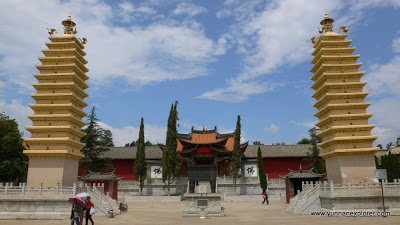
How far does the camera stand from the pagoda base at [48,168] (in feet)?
73.4

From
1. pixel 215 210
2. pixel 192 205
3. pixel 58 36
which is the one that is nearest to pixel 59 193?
pixel 192 205

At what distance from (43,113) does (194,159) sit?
2386 cm

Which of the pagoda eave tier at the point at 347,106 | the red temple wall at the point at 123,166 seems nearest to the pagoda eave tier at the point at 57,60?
the pagoda eave tier at the point at 347,106

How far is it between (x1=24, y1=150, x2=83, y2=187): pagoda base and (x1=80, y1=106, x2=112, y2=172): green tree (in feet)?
56.7

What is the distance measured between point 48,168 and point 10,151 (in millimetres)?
13619

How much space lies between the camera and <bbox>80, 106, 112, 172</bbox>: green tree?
40.5 m

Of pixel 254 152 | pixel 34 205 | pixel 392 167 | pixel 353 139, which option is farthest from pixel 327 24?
pixel 34 205

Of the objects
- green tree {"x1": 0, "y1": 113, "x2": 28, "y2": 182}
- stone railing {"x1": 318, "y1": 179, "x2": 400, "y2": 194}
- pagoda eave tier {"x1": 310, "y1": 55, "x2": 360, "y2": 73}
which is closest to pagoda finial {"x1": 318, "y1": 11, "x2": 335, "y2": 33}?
pagoda eave tier {"x1": 310, "y1": 55, "x2": 360, "y2": 73}

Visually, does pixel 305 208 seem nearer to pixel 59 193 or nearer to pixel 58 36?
pixel 59 193

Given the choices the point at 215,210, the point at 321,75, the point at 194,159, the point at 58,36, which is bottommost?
the point at 215,210

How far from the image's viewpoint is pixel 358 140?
22.7 metres

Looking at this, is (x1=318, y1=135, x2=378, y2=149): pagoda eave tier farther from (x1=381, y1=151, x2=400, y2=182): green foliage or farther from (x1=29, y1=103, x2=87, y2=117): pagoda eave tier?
(x1=29, y1=103, x2=87, y2=117): pagoda eave tier

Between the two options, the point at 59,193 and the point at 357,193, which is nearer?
the point at 357,193

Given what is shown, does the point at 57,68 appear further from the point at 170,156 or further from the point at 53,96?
the point at 170,156
